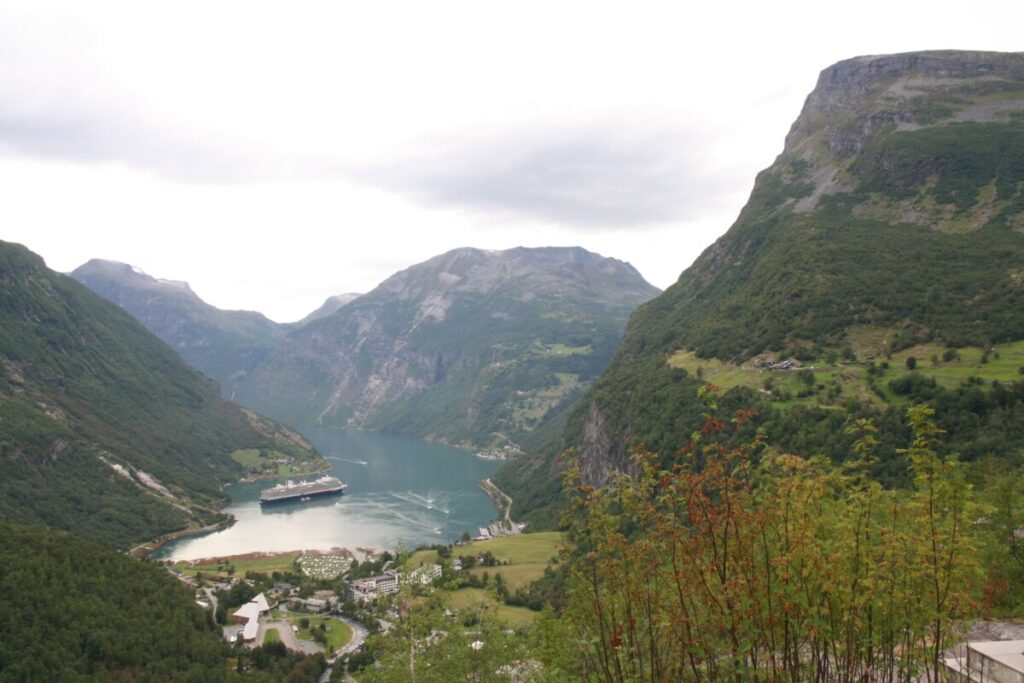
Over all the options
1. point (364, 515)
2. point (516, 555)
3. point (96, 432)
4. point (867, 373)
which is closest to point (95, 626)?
point (516, 555)

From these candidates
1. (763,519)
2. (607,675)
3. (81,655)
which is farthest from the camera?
(81,655)

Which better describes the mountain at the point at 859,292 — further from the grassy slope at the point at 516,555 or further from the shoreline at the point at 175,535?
the shoreline at the point at 175,535

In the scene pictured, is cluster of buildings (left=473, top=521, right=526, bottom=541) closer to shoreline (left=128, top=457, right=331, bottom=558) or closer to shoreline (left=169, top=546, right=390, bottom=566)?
shoreline (left=169, top=546, right=390, bottom=566)

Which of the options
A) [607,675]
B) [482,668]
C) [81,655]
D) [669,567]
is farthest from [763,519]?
[81,655]

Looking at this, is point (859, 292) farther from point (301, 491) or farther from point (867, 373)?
point (301, 491)

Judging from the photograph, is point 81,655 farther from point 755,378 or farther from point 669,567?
point 755,378

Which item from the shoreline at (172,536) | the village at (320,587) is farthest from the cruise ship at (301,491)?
the village at (320,587)

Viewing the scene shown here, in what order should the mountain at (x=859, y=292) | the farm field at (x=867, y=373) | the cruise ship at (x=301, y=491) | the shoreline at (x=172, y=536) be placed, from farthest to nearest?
the cruise ship at (x=301, y=491), the shoreline at (x=172, y=536), the mountain at (x=859, y=292), the farm field at (x=867, y=373)
